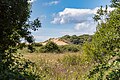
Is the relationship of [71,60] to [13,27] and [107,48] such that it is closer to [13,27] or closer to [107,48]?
[107,48]

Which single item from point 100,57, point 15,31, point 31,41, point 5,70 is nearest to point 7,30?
point 15,31

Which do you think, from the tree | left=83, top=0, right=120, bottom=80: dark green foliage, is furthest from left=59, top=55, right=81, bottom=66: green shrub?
the tree

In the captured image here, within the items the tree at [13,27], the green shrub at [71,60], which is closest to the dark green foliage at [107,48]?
the tree at [13,27]

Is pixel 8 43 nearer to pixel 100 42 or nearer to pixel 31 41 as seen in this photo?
pixel 31 41

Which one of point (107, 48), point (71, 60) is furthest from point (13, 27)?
point (71, 60)

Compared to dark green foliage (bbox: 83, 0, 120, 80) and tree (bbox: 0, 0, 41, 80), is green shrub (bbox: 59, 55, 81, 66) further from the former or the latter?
tree (bbox: 0, 0, 41, 80)

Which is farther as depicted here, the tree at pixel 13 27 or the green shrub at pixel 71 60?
the green shrub at pixel 71 60

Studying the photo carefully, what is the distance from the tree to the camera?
923 centimetres

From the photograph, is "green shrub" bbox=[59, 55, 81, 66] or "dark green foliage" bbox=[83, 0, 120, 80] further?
"green shrub" bbox=[59, 55, 81, 66]

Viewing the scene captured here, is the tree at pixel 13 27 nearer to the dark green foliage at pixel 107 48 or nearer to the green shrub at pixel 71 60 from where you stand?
the dark green foliage at pixel 107 48

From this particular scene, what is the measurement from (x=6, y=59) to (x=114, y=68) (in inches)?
118

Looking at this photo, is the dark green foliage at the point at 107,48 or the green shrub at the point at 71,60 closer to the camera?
the dark green foliage at the point at 107,48

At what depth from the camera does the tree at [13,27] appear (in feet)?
30.3

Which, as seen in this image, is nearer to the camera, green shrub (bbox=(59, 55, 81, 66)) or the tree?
the tree
